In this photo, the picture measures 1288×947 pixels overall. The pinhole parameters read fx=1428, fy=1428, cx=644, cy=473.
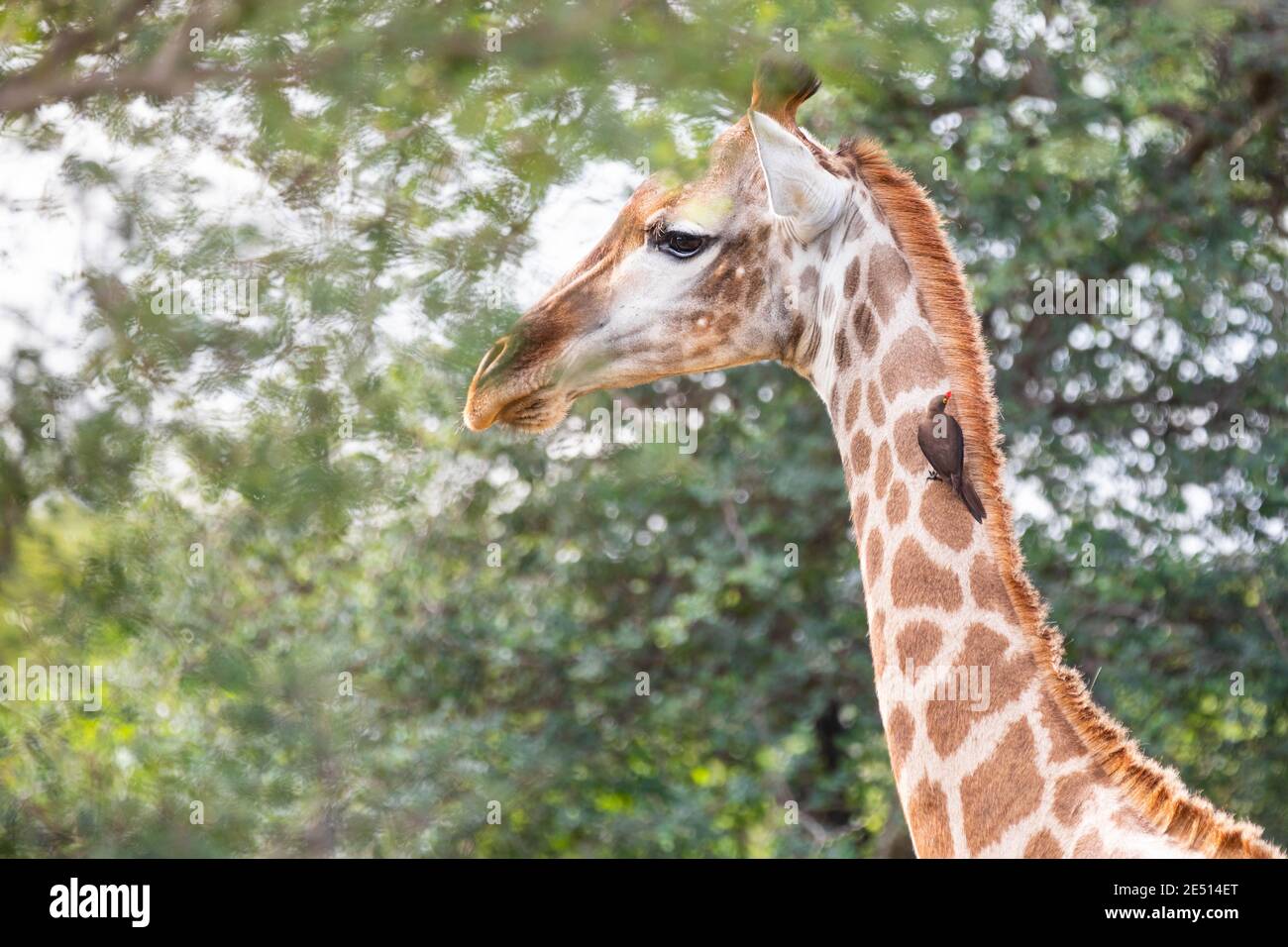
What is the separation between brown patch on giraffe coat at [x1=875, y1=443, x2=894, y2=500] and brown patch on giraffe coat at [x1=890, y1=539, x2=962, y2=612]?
15 cm

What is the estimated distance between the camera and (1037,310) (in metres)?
6.11

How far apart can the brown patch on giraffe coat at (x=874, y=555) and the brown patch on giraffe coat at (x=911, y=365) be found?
0.28 metres

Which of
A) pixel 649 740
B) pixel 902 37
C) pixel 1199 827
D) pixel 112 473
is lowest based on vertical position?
pixel 649 740

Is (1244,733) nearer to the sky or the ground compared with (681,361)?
nearer to the ground

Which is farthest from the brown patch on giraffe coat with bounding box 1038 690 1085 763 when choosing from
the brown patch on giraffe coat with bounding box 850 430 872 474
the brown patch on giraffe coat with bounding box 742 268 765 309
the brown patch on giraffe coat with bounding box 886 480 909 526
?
the brown patch on giraffe coat with bounding box 742 268 765 309

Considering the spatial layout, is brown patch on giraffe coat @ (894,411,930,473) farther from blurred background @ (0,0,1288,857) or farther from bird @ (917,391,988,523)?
blurred background @ (0,0,1288,857)

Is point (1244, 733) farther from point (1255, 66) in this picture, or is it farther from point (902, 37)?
point (902, 37)

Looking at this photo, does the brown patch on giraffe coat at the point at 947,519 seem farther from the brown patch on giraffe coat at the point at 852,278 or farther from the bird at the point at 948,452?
the brown patch on giraffe coat at the point at 852,278

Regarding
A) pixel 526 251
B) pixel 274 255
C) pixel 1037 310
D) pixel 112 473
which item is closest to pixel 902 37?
pixel 526 251

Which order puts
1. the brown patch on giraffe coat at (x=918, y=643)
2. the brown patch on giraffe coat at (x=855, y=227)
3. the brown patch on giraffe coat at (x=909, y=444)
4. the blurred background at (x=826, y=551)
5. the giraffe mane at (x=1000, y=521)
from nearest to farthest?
the giraffe mane at (x=1000, y=521) → the brown patch on giraffe coat at (x=918, y=643) → the brown patch on giraffe coat at (x=909, y=444) → the brown patch on giraffe coat at (x=855, y=227) → the blurred background at (x=826, y=551)

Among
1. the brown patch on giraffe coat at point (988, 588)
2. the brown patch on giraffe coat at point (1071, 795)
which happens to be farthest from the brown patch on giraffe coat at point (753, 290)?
the brown patch on giraffe coat at point (1071, 795)

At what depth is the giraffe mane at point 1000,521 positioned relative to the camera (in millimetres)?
2250

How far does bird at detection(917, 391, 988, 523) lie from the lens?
8.61ft

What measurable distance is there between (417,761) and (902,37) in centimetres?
433
